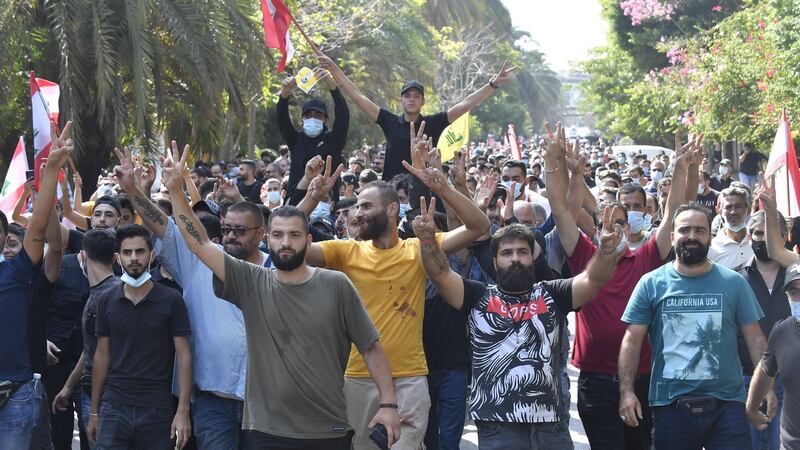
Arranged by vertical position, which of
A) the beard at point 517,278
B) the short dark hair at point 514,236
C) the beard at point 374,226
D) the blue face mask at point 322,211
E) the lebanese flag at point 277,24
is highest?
the lebanese flag at point 277,24

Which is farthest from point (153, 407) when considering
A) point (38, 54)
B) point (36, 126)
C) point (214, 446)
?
point (38, 54)

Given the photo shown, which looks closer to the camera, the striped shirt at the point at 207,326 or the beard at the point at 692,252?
the beard at the point at 692,252

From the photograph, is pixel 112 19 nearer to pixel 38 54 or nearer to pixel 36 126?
pixel 38 54

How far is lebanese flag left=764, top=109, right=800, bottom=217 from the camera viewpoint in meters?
10.3

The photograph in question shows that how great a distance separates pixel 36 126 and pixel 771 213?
538cm

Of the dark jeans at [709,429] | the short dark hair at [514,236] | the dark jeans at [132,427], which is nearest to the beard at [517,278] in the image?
the short dark hair at [514,236]

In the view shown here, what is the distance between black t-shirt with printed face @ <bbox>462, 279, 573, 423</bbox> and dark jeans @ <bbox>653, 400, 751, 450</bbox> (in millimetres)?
645

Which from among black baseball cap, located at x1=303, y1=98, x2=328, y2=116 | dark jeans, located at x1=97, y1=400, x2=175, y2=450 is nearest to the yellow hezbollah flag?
black baseball cap, located at x1=303, y1=98, x2=328, y2=116

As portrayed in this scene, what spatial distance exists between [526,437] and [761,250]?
8.82 ft

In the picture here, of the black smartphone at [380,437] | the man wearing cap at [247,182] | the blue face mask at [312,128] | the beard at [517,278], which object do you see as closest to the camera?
the black smartphone at [380,437]

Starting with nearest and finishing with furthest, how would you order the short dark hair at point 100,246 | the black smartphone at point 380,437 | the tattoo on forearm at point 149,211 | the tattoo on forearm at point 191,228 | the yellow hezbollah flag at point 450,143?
the black smartphone at point 380,437
the tattoo on forearm at point 191,228
the tattoo on forearm at point 149,211
the short dark hair at point 100,246
the yellow hezbollah flag at point 450,143

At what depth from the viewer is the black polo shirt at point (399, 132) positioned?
10.0 metres

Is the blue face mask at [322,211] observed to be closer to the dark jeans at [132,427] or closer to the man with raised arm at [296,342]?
the dark jeans at [132,427]

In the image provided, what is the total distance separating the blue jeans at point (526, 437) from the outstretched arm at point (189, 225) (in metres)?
1.53
